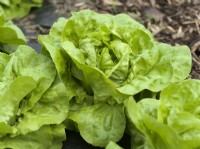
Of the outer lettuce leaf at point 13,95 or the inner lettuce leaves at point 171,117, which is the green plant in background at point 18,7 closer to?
the outer lettuce leaf at point 13,95

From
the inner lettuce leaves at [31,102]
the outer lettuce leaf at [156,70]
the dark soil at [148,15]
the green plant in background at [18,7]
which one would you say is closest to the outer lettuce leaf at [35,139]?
the inner lettuce leaves at [31,102]

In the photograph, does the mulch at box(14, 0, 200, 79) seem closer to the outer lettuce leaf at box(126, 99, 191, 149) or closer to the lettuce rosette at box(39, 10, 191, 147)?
the lettuce rosette at box(39, 10, 191, 147)

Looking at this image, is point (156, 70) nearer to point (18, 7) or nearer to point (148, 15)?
point (148, 15)

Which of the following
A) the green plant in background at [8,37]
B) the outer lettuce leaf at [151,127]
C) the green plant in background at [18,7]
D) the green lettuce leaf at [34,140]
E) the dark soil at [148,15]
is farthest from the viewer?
the green plant in background at [18,7]

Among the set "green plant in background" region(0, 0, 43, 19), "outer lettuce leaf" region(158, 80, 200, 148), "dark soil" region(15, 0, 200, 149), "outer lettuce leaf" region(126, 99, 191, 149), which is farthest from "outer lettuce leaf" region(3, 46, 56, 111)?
"green plant in background" region(0, 0, 43, 19)

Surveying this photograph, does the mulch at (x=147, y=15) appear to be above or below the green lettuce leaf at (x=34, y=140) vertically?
below

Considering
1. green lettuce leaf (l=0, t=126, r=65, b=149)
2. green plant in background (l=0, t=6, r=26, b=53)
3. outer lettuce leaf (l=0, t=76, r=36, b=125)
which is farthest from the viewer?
green plant in background (l=0, t=6, r=26, b=53)
